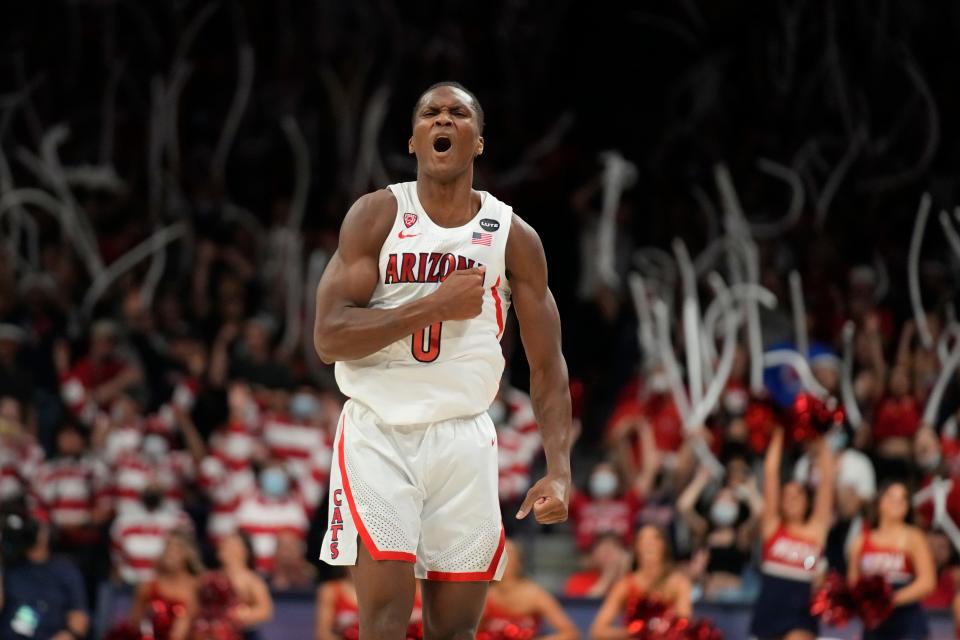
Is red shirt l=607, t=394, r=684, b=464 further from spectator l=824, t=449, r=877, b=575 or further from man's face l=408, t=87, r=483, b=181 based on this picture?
man's face l=408, t=87, r=483, b=181

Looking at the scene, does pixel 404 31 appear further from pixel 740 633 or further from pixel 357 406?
pixel 357 406

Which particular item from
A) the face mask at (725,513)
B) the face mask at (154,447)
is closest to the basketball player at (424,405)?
the face mask at (725,513)

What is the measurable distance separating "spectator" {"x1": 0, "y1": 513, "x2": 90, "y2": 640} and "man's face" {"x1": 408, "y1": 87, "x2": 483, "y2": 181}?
5.22 metres

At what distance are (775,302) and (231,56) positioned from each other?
575 cm

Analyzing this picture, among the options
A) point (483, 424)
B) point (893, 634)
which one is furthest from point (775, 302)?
point (483, 424)

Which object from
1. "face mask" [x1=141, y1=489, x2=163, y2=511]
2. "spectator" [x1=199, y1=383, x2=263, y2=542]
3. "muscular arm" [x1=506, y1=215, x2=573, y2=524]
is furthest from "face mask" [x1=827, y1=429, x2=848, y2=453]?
"muscular arm" [x1=506, y1=215, x2=573, y2=524]

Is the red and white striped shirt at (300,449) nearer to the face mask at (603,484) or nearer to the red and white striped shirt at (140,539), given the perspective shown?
the red and white striped shirt at (140,539)

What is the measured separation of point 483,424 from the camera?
4.32 metres

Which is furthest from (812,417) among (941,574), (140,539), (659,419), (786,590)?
(140,539)

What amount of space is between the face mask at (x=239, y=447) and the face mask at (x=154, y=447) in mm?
436

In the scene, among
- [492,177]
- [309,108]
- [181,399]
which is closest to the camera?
[181,399]

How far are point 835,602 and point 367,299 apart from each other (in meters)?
5.12

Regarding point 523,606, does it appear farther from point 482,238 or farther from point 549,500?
point 482,238

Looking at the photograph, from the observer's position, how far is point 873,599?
337 inches
